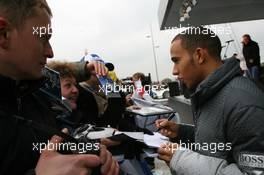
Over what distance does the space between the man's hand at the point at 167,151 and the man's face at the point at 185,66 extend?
490mm

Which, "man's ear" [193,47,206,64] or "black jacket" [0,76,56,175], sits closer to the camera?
"black jacket" [0,76,56,175]

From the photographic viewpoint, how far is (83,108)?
2777mm

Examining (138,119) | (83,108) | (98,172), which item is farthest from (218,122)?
(138,119)

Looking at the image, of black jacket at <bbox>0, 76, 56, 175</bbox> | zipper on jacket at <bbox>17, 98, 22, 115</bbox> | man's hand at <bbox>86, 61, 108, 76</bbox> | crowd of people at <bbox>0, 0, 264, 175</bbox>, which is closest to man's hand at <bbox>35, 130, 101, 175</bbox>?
crowd of people at <bbox>0, 0, 264, 175</bbox>

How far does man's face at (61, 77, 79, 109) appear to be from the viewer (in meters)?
2.76

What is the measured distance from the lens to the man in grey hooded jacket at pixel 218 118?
5.22 feet

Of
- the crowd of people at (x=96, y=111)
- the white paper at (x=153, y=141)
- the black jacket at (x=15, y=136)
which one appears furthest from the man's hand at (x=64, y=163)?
the white paper at (x=153, y=141)

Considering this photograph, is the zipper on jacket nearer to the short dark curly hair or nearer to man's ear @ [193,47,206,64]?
the short dark curly hair

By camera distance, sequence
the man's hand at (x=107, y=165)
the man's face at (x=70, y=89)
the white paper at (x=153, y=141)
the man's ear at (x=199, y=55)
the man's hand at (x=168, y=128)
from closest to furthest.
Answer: the man's hand at (x=107, y=165) → the white paper at (x=153, y=141) → the man's ear at (x=199, y=55) → the man's hand at (x=168, y=128) → the man's face at (x=70, y=89)

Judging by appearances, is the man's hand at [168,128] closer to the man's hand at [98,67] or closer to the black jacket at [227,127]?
the black jacket at [227,127]

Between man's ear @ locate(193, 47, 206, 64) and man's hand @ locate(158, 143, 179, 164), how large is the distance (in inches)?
23.6

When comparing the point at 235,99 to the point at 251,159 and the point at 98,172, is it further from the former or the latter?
the point at 98,172

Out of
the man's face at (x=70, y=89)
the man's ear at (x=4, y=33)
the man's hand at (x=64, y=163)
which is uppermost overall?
the man's ear at (x=4, y=33)

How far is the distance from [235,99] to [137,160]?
23.9 inches
